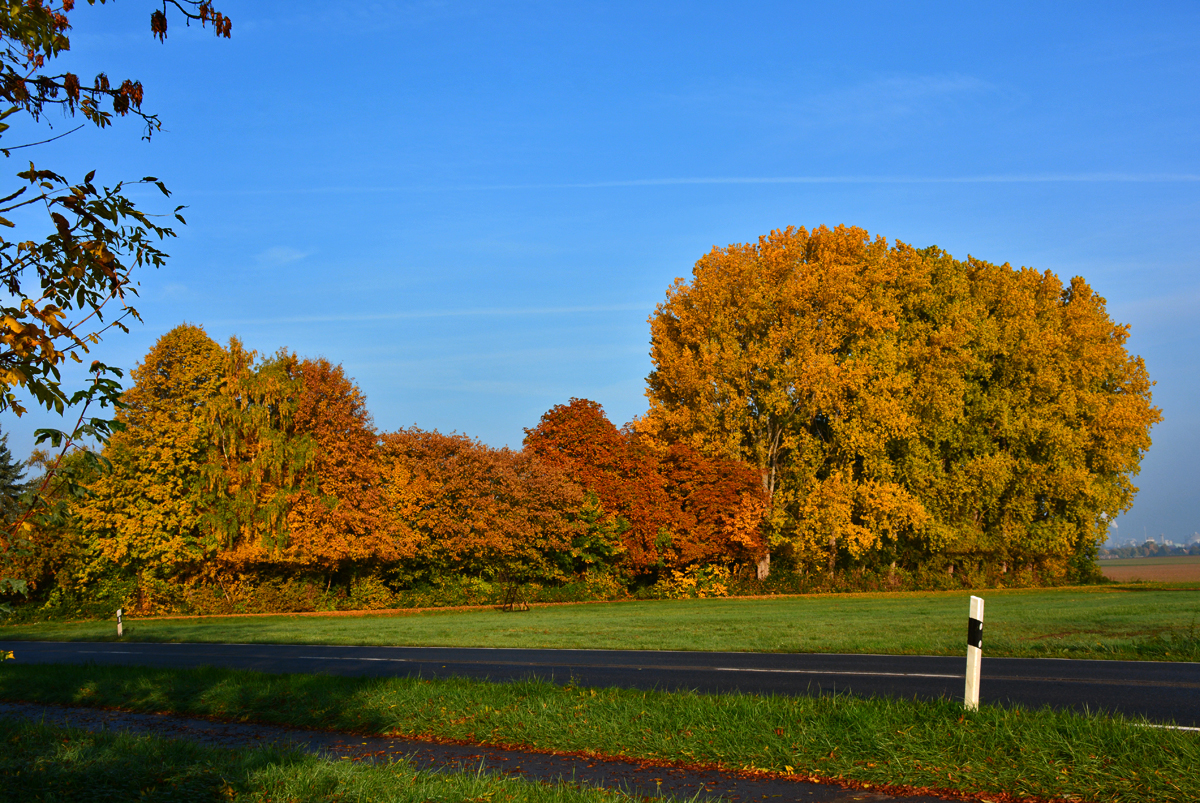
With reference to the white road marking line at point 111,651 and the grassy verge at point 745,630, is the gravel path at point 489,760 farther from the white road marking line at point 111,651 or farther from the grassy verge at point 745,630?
the white road marking line at point 111,651

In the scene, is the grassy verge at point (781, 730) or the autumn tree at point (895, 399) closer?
the grassy verge at point (781, 730)

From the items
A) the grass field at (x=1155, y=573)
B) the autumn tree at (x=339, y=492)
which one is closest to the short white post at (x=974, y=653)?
the autumn tree at (x=339, y=492)

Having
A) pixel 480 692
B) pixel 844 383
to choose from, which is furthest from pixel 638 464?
pixel 480 692

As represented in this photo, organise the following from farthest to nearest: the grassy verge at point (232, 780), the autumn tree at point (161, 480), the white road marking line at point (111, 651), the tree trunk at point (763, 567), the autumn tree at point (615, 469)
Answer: the tree trunk at point (763, 567) < the autumn tree at point (615, 469) < the autumn tree at point (161, 480) < the white road marking line at point (111, 651) < the grassy verge at point (232, 780)

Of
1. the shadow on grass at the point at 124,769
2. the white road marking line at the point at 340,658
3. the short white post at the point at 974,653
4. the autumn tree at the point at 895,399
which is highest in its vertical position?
the autumn tree at the point at 895,399

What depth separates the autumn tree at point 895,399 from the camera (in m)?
41.0

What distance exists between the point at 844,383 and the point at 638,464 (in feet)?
34.5

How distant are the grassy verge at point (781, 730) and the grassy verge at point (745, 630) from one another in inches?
289

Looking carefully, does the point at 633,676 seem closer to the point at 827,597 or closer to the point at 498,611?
the point at 498,611

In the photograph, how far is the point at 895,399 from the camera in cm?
4122

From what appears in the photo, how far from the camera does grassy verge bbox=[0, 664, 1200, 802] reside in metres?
5.92

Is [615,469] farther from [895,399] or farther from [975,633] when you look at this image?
[975,633]

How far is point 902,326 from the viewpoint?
45.0 meters

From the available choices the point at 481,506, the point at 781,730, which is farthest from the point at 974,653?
the point at 481,506
